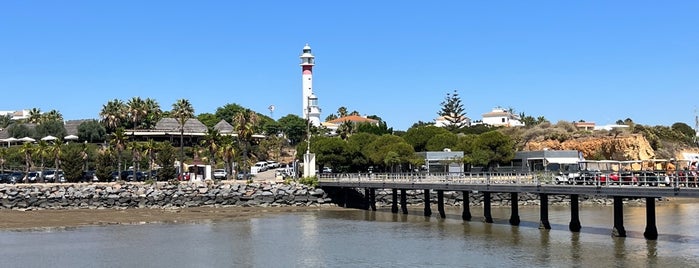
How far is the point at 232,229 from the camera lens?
4838 centimetres

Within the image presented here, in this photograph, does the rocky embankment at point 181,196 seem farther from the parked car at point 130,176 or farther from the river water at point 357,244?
the river water at point 357,244

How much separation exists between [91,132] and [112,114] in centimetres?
600

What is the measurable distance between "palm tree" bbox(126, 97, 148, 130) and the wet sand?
45.7 metres

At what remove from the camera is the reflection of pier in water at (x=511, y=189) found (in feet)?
121

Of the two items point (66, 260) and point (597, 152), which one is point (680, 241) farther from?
point (597, 152)

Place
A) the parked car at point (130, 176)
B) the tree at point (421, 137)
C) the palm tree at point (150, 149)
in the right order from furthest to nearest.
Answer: the tree at point (421, 137)
the palm tree at point (150, 149)
the parked car at point (130, 176)

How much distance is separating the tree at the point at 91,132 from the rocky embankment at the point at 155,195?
4236cm

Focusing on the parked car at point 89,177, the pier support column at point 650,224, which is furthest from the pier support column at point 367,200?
the pier support column at point 650,224

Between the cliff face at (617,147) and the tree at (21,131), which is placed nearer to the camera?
the cliff face at (617,147)

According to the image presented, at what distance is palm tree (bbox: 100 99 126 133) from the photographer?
345ft

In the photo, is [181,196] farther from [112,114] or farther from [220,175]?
[112,114]

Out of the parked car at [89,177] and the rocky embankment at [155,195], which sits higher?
the parked car at [89,177]

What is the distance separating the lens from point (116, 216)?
187 feet

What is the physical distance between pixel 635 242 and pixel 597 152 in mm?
59681
